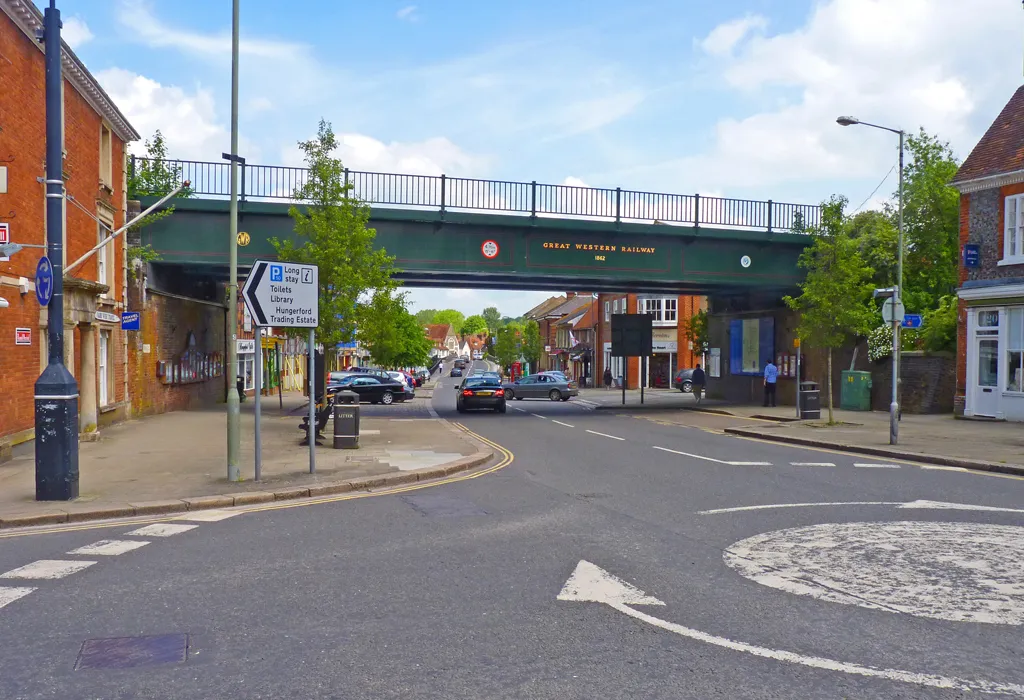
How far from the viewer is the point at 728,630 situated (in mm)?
5312

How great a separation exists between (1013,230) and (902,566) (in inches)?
821

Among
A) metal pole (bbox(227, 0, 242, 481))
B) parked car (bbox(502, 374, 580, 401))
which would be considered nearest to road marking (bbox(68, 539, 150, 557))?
metal pole (bbox(227, 0, 242, 481))

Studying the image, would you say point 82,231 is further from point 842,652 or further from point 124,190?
point 842,652

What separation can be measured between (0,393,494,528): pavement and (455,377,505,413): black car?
9861mm

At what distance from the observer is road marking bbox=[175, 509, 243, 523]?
9531 mm

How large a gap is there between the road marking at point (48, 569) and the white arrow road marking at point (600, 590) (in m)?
4.09

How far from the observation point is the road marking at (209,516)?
31.3ft

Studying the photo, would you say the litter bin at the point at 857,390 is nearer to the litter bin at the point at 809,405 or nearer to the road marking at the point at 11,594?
the litter bin at the point at 809,405

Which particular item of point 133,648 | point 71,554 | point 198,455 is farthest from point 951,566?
point 198,455

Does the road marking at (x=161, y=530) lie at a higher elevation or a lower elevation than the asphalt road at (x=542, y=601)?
lower

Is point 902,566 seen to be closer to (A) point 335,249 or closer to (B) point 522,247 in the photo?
(A) point 335,249

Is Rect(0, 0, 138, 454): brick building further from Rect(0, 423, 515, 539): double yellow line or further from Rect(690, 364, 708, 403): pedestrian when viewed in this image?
Rect(690, 364, 708, 403): pedestrian

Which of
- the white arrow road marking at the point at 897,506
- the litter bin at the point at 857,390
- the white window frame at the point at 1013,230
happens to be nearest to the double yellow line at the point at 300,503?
the white arrow road marking at the point at 897,506

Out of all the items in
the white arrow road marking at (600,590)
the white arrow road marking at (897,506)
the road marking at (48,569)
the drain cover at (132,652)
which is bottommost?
the road marking at (48,569)
